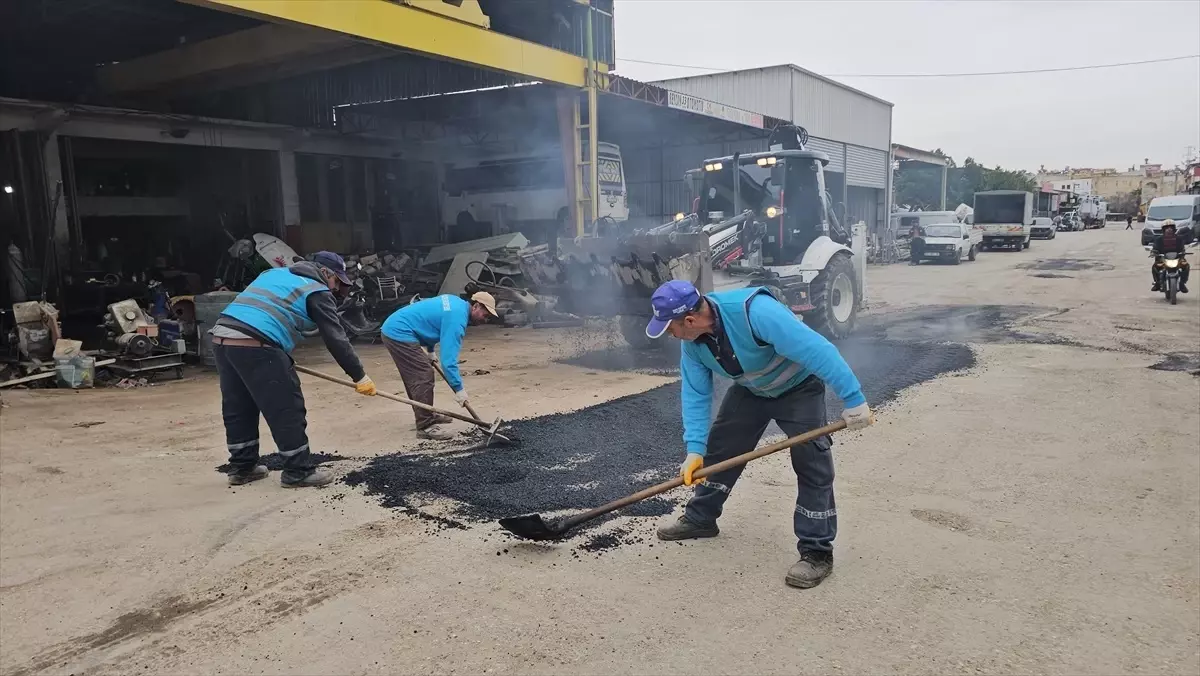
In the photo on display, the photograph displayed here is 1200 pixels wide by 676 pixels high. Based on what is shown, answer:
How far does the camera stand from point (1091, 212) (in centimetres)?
4644

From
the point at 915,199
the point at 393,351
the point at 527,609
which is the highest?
the point at 915,199

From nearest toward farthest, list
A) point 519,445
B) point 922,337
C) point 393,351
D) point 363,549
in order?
1. point 363,549
2. point 519,445
3. point 393,351
4. point 922,337

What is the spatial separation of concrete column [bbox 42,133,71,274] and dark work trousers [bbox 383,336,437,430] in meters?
10.3

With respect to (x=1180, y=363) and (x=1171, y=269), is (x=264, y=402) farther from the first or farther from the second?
(x=1171, y=269)

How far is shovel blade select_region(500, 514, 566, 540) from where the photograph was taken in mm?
3641

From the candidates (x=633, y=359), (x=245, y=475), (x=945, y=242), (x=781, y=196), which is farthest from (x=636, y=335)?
(x=945, y=242)

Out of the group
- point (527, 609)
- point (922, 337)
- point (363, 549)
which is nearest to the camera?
point (527, 609)

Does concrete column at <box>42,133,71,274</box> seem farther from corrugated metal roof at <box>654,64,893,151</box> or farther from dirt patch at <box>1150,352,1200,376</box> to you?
dirt patch at <box>1150,352,1200,376</box>

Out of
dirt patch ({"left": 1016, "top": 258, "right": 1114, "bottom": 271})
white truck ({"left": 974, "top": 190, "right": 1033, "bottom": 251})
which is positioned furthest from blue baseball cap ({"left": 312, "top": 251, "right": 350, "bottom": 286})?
white truck ({"left": 974, "top": 190, "right": 1033, "bottom": 251})

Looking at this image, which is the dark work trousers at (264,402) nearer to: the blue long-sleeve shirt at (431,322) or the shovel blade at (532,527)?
the blue long-sleeve shirt at (431,322)

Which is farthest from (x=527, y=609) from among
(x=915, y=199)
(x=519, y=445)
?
(x=915, y=199)

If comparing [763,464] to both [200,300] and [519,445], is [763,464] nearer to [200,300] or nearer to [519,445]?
[519,445]

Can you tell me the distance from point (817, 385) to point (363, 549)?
7.71 ft

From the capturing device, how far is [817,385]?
343 cm
